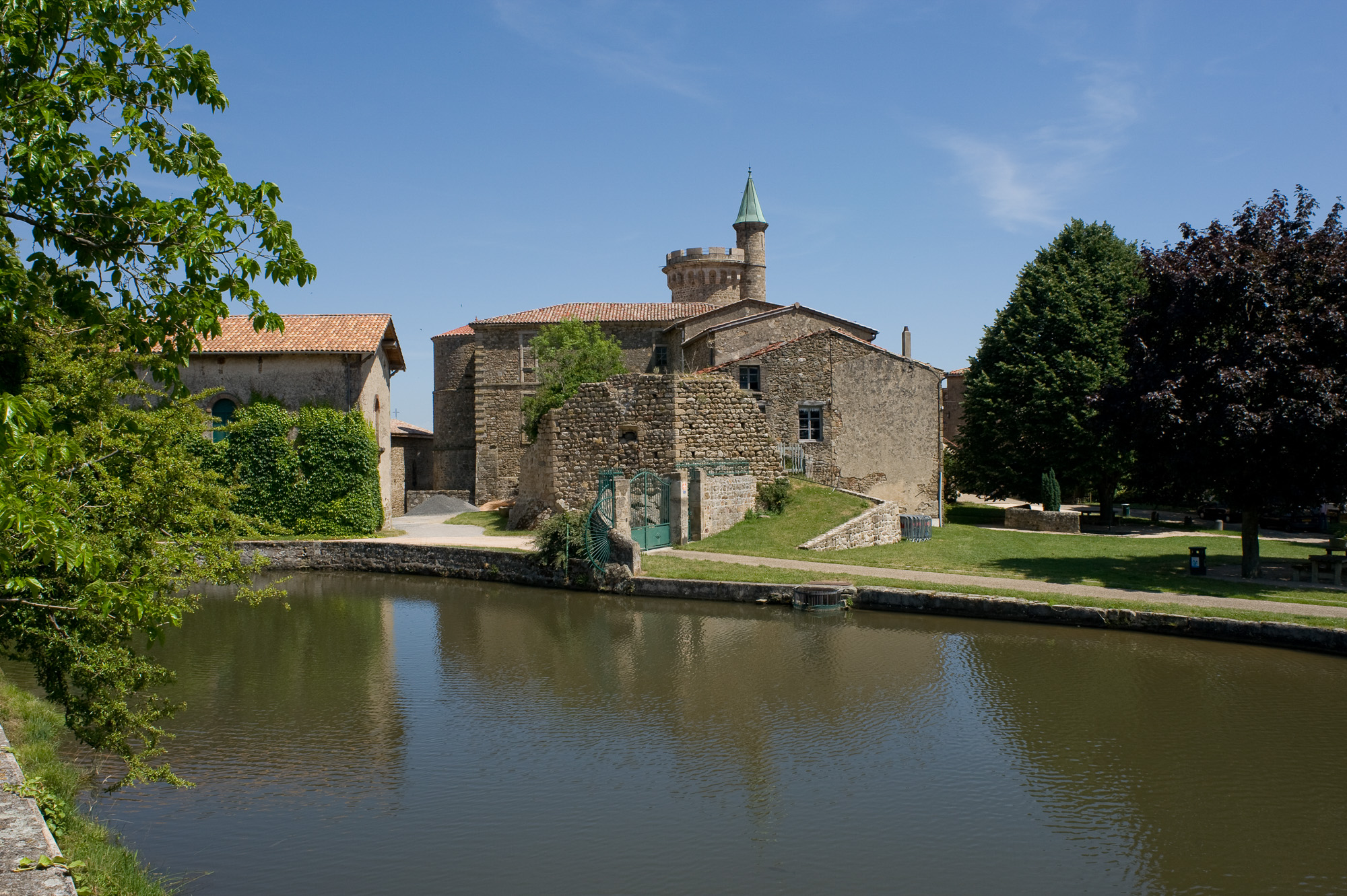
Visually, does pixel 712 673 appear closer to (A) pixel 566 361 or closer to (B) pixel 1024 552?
(B) pixel 1024 552

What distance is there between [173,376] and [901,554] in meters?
16.3

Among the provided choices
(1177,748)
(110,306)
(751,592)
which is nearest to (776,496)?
(751,592)

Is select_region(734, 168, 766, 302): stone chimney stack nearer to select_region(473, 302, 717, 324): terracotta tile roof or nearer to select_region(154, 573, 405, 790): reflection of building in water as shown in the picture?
select_region(473, 302, 717, 324): terracotta tile roof

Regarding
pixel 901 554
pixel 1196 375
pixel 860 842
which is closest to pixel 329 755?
pixel 860 842

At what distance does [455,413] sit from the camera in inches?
1837

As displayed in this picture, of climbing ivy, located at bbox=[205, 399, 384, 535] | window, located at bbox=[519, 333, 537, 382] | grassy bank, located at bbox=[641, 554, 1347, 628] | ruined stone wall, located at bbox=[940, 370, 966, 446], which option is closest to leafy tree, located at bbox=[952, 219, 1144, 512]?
grassy bank, located at bbox=[641, 554, 1347, 628]

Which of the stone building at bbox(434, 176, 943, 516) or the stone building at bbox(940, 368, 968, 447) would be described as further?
the stone building at bbox(940, 368, 968, 447)

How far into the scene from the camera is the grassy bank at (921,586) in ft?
46.6

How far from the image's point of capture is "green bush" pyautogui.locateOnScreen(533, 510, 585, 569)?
20250 mm

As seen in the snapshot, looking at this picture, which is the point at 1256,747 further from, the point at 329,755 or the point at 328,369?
the point at 328,369

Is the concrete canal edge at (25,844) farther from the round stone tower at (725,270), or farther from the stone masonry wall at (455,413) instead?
the round stone tower at (725,270)

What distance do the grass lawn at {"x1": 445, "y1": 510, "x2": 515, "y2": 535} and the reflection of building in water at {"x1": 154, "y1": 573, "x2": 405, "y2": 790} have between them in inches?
384

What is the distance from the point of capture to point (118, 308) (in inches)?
320

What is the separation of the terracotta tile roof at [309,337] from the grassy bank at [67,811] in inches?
663
